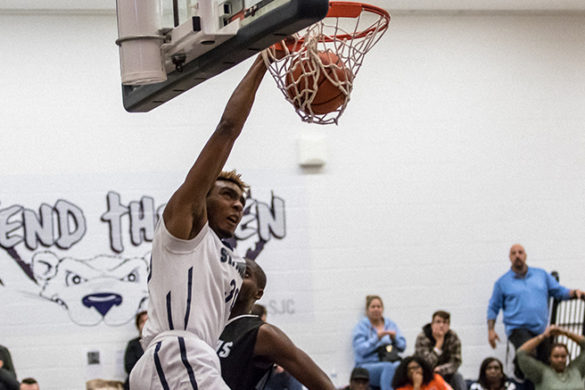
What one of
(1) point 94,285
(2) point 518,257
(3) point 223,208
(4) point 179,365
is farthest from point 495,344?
(4) point 179,365

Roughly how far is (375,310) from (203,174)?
21.2ft

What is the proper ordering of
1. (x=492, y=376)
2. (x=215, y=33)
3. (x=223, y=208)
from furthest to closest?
(x=492, y=376) → (x=223, y=208) → (x=215, y=33)

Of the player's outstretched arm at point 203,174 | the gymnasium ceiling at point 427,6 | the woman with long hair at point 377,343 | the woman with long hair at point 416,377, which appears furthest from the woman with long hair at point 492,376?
the player's outstretched arm at point 203,174

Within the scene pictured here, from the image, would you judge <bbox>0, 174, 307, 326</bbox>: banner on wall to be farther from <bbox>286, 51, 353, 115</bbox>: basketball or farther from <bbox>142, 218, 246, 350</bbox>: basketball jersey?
<bbox>142, 218, 246, 350</bbox>: basketball jersey

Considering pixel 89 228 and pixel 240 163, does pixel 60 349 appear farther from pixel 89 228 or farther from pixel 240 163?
pixel 240 163

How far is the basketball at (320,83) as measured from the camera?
3.90 m

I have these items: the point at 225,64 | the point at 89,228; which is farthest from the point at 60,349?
the point at 225,64

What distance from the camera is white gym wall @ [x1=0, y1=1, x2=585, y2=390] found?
30.2 ft

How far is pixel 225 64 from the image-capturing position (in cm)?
347

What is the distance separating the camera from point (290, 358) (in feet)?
12.2

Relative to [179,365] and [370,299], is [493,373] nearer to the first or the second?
[370,299]

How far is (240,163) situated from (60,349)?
8.58 ft

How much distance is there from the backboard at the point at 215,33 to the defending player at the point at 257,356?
1.04m

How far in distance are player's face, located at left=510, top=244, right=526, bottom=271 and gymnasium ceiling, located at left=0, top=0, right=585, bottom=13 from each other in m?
2.71
